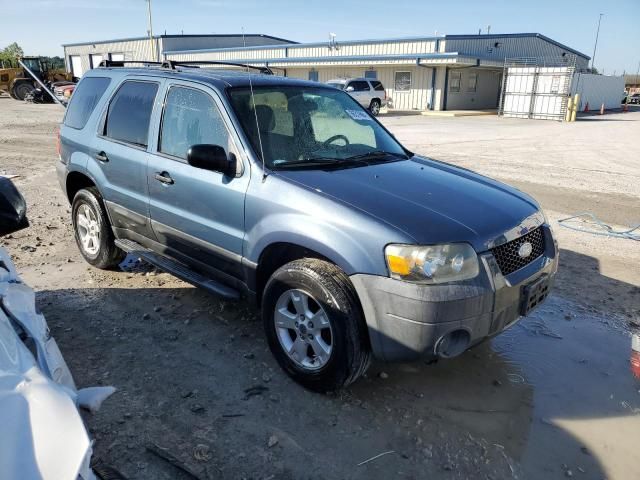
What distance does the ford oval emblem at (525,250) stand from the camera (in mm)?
3180

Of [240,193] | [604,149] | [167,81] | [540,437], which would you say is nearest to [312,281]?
[240,193]

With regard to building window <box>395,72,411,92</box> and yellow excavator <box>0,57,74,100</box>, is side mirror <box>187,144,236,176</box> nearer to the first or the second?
building window <box>395,72,411,92</box>

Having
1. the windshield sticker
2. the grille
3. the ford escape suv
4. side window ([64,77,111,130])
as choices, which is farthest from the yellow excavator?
the grille

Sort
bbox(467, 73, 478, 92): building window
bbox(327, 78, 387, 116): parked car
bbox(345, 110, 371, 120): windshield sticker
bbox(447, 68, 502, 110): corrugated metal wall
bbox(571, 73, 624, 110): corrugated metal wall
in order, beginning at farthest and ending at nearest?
bbox(571, 73, 624, 110): corrugated metal wall → bbox(467, 73, 478, 92): building window → bbox(447, 68, 502, 110): corrugated metal wall → bbox(327, 78, 387, 116): parked car → bbox(345, 110, 371, 120): windshield sticker

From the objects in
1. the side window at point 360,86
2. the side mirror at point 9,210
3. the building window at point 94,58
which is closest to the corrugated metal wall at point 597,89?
the side window at point 360,86

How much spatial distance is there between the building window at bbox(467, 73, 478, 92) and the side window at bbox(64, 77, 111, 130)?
1308 inches

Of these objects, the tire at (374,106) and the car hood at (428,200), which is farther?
the tire at (374,106)

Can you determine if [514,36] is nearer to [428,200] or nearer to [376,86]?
[376,86]

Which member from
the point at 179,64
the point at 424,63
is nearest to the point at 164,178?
the point at 179,64

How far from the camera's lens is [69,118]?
5.29 meters

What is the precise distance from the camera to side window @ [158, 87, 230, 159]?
3.72 meters

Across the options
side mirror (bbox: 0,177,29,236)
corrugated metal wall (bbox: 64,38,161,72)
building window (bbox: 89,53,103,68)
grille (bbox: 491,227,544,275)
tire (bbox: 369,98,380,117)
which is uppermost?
corrugated metal wall (bbox: 64,38,161,72)

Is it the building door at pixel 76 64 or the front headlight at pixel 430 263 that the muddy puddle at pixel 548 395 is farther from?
the building door at pixel 76 64

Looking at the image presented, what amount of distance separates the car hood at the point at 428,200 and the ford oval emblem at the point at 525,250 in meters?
0.14
